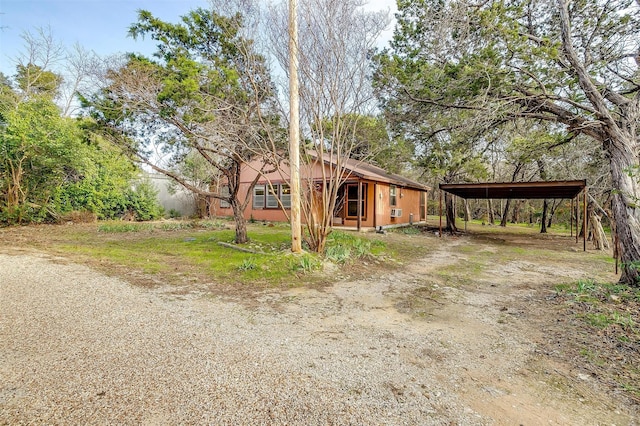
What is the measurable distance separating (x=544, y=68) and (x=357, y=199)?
893 centimetres

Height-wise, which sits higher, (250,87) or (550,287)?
(250,87)

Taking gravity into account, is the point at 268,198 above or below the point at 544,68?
below

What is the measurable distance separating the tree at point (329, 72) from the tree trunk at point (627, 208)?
183 inches

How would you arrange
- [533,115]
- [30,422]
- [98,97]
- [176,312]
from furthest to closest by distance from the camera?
[98,97] → [533,115] → [176,312] → [30,422]

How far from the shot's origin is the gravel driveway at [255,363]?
1848mm

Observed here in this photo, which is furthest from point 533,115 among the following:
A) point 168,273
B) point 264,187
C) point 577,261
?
point 264,187

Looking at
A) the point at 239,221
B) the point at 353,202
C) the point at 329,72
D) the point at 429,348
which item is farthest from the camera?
the point at 353,202

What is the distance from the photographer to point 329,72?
6.30 meters

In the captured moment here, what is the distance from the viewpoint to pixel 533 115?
578 centimetres

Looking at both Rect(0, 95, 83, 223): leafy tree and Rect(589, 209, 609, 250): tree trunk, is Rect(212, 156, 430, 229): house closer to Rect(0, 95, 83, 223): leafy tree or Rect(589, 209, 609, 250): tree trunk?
Rect(0, 95, 83, 223): leafy tree

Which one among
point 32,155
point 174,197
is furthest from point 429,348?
point 174,197

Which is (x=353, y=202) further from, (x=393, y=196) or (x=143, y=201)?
(x=143, y=201)

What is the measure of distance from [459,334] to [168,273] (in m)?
4.79

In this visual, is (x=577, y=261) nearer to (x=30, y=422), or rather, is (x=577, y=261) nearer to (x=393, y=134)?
(x=393, y=134)
